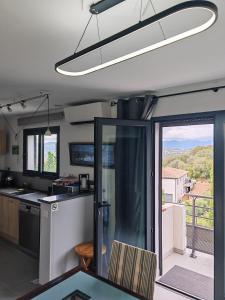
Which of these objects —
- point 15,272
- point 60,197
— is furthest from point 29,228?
point 60,197

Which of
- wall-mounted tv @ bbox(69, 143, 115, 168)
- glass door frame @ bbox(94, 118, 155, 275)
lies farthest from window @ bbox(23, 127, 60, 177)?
glass door frame @ bbox(94, 118, 155, 275)

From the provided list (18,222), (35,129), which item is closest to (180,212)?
(18,222)

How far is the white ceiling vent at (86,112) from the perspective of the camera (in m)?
3.77

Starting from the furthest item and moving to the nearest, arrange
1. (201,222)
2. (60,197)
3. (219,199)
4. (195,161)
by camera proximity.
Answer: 1. (201,222)
2. (195,161)
3. (60,197)
4. (219,199)

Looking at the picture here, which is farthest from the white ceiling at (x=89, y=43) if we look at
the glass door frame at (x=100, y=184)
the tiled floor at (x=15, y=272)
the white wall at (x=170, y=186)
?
the tiled floor at (x=15, y=272)

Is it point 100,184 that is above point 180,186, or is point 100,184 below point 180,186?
above

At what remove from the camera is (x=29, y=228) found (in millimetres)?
4270

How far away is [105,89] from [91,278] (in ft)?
7.44

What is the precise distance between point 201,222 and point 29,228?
3.01 meters

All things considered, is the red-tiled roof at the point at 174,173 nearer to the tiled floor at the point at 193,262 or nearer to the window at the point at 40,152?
the tiled floor at the point at 193,262

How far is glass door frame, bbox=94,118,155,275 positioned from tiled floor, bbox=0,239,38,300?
1.04 m

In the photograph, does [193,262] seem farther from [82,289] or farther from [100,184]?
[82,289]

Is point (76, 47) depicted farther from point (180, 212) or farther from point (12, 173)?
point (12, 173)

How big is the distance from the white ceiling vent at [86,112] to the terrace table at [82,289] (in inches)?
93.5
